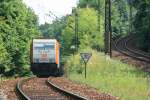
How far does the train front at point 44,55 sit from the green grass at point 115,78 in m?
1.97

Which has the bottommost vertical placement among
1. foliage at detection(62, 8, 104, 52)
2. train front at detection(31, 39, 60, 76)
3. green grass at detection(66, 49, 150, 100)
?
green grass at detection(66, 49, 150, 100)

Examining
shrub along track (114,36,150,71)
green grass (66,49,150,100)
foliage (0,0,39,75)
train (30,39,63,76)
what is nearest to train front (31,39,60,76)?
train (30,39,63,76)

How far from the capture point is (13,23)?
8919 cm

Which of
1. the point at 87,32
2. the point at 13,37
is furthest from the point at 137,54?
the point at 87,32

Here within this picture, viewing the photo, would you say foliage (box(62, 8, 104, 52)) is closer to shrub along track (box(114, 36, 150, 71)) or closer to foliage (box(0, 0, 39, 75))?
shrub along track (box(114, 36, 150, 71))

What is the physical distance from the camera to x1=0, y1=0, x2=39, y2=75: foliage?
8419 centimetres

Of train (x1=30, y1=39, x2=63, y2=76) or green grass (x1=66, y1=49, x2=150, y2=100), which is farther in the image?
train (x1=30, y1=39, x2=63, y2=76)

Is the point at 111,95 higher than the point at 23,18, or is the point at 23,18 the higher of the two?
the point at 23,18

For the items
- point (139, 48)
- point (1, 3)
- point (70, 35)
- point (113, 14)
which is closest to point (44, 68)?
point (1, 3)


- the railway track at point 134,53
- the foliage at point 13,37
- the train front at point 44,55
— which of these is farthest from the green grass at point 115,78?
the foliage at point 13,37

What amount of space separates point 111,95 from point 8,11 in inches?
2490

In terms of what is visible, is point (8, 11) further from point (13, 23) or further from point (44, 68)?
point (44, 68)

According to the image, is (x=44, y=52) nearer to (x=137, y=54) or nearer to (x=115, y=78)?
(x=115, y=78)

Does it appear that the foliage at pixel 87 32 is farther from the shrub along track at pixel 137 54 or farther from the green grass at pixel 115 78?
the green grass at pixel 115 78
